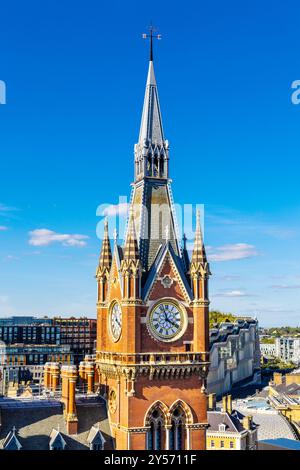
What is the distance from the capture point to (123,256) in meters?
61.3

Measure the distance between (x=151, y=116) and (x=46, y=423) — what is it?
2950cm

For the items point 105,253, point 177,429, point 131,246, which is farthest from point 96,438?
point 105,253

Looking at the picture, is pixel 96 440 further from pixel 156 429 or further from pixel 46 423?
pixel 156 429

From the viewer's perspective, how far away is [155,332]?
59062mm

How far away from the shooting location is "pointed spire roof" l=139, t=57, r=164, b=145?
65062 mm

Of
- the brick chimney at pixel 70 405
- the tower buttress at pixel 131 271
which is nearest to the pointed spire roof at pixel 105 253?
the tower buttress at pixel 131 271

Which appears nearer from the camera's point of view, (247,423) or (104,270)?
(104,270)

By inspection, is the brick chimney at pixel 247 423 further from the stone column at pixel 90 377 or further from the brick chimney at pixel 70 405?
the brick chimney at pixel 70 405

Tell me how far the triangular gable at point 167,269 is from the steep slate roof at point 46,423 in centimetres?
1218

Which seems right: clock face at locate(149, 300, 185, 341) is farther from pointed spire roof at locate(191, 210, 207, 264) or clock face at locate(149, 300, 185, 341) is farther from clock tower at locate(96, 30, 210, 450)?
pointed spire roof at locate(191, 210, 207, 264)

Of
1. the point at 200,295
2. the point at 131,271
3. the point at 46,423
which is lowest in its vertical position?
the point at 46,423

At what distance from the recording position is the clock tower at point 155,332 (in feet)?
190

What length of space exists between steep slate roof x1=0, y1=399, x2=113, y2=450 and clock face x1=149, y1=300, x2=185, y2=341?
9.09 m
